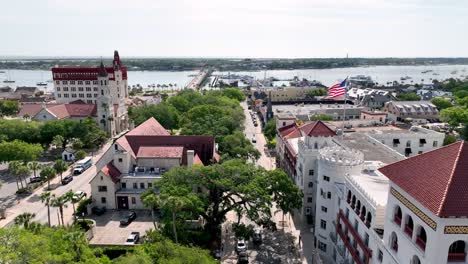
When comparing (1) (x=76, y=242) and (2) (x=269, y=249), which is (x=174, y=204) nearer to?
(1) (x=76, y=242)

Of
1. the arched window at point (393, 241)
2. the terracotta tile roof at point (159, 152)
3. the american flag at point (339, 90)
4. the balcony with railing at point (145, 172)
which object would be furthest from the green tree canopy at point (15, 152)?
the arched window at point (393, 241)

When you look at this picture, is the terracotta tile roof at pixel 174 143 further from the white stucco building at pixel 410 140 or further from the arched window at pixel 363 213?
the arched window at pixel 363 213

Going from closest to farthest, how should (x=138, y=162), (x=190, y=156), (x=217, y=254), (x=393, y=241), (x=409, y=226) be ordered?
(x=409, y=226) < (x=393, y=241) < (x=217, y=254) < (x=190, y=156) < (x=138, y=162)

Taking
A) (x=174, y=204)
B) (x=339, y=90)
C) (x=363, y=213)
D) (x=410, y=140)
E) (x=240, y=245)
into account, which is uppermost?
(x=339, y=90)

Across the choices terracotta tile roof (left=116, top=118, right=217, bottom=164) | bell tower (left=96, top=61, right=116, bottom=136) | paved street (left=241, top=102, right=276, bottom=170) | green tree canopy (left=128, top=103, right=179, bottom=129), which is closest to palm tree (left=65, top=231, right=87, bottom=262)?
terracotta tile roof (left=116, top=118, right=217, bottom=164)

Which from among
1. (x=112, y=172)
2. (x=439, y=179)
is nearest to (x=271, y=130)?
(x=112, y=172)
